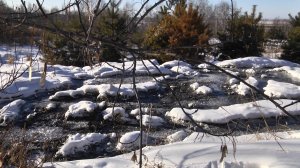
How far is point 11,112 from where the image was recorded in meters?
5.35

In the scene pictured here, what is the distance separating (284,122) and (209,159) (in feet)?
7.30

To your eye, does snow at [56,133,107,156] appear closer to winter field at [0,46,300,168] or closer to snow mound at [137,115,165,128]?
winter field at [0,46,300,168]

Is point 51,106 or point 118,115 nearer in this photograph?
point 118,115

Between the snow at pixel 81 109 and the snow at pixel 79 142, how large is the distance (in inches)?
28.4

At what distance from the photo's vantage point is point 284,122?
4.88 m

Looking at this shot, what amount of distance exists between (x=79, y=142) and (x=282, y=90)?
10.9 feet

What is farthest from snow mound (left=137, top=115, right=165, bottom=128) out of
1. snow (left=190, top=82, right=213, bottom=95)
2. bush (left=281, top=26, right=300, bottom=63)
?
bush (left=281, top=26, right=300, bottom=63)

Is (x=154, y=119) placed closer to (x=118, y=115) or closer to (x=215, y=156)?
(x=118, y=115)

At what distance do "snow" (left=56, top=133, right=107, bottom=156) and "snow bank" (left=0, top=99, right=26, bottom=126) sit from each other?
1069 millimetres

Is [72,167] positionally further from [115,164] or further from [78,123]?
[78,123]

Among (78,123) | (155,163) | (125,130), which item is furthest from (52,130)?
(155,163)

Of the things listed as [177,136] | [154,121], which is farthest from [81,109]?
[177,136]

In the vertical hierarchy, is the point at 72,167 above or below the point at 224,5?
below

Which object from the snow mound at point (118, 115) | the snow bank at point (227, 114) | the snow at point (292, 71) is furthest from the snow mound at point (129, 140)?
the snow at point (292, 71)
